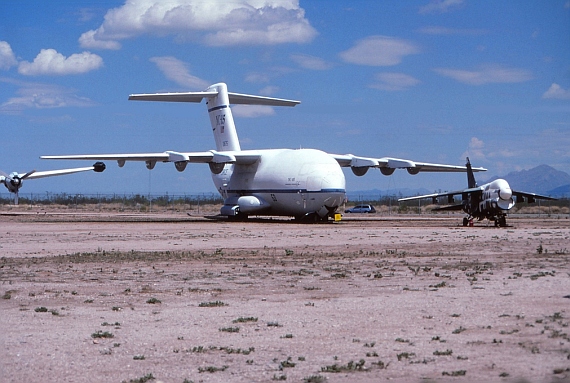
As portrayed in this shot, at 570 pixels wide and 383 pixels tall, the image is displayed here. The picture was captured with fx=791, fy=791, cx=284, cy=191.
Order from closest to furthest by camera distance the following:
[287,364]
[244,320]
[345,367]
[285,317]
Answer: [345,367] → [287,364] → [244,320] → [285,317]

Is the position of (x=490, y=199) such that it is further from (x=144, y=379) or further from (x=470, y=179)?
(x=144, y=379)

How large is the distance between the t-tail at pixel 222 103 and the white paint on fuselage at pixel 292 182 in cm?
357

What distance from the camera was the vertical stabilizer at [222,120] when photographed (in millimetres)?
53531

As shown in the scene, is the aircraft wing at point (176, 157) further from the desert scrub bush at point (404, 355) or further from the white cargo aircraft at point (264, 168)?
the desert scrub bush at point (404, 355)

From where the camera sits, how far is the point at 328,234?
33.2 m

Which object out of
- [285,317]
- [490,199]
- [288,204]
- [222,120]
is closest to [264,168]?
[288,204]

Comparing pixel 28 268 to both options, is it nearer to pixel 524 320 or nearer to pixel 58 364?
pixel 58 364

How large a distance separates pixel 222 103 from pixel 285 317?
143ft

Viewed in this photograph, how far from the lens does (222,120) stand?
53938 mm

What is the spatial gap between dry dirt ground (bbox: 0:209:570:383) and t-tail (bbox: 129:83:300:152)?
31.5 metres

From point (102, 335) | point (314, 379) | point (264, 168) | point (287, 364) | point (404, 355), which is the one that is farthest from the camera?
point (264, 168)

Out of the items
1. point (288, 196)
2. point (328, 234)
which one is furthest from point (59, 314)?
point (288, 196)

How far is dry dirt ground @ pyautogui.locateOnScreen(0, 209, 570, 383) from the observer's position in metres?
8.09

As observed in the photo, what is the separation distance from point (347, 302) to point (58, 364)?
18.5ft
